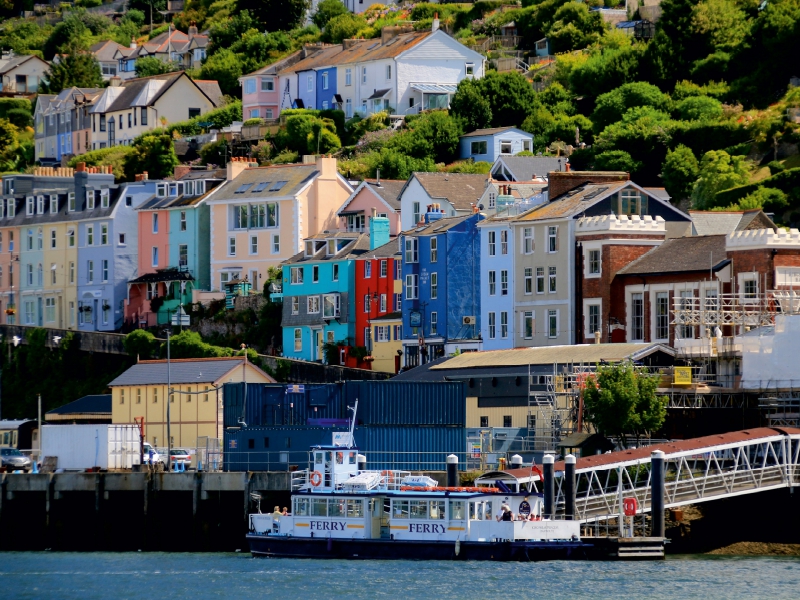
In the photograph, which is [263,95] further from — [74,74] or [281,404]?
[281,404]

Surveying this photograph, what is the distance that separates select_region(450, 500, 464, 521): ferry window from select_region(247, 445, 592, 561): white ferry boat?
0.03 m

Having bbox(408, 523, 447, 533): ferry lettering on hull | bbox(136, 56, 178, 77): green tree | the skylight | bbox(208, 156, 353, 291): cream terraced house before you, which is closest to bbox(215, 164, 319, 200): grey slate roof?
bbox(208, 156, 353, 291): cream terraced house

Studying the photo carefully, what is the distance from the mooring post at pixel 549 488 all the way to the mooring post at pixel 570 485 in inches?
18.7

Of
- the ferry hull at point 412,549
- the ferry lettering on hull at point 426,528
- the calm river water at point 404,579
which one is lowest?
the calm river water at point 404,579

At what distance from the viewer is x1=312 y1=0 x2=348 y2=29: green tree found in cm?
18380

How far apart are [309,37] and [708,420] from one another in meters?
105

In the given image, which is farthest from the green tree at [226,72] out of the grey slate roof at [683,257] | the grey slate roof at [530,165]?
the grey slate roof at [683,257]

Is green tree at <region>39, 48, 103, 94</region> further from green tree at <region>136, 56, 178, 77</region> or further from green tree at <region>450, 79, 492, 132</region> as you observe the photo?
green tree at <region>450, 79, 492, 132</region>

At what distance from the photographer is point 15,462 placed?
85.1m

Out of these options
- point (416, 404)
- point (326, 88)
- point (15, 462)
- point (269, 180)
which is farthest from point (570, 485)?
point (326, 88)

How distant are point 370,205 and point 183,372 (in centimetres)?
2578

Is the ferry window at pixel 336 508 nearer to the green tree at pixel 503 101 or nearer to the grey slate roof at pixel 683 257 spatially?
the grey slate roof at pixel 683 257

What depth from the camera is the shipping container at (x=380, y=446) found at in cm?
7625

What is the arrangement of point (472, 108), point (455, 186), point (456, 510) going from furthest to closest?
1. point (472, 108)
2. point (455, 186)
3. point (456, 510)
